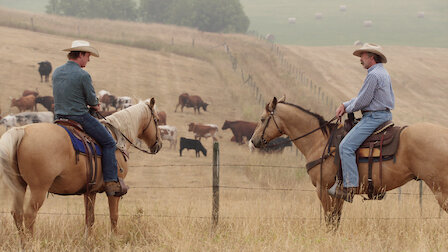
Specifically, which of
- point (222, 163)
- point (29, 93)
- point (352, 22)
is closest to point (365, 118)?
point (222, 163)

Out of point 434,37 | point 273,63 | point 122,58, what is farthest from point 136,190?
point 434,37

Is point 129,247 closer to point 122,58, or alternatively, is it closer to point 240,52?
point 122,58

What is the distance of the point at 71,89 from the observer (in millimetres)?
7898

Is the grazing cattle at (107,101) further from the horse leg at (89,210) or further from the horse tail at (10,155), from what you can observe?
the horse tail at (10,155)

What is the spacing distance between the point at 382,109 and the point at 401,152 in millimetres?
715

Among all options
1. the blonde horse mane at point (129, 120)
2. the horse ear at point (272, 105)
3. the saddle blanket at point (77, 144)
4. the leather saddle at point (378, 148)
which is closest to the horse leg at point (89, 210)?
the saddle blanket at point (77, 144)

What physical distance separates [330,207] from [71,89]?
14.4ft

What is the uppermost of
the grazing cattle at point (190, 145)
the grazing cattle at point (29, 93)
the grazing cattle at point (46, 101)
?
the grazing cattle at point (29, 93)

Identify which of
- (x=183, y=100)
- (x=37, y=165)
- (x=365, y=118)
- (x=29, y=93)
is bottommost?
(x=183, y=100)

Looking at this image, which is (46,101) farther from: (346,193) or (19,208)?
(346,193)

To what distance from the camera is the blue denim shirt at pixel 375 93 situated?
8.41 m

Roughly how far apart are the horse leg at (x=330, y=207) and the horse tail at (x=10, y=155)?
15.1ft

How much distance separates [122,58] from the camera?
4259cm

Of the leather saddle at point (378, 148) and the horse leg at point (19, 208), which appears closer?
the horse leg at point (19, 208)
